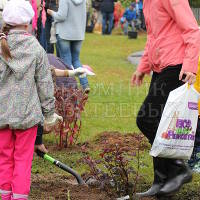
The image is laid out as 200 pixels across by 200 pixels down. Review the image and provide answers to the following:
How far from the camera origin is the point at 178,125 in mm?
5188

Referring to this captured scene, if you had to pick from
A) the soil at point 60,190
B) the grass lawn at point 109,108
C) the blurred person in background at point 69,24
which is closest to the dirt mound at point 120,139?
the grass lawn at point 109,108

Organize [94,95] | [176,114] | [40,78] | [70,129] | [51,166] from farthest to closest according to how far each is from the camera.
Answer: [94,95] → [70,129] → [51,166] → [176,114] → [40,78]

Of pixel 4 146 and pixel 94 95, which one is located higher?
pixel 4 146

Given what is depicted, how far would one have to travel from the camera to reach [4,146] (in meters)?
4.88

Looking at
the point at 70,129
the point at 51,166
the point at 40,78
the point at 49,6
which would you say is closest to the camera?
the point at 40,78

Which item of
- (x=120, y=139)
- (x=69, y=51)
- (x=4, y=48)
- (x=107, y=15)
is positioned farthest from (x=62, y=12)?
(x=107, y=15)

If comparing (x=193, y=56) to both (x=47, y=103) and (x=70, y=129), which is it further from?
(x=70, y=129)

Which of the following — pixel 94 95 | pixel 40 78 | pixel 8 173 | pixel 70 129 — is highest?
pixel 40 78

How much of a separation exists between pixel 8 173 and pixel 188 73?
156 centimetres

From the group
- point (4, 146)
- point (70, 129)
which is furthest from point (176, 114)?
point (70, 129)

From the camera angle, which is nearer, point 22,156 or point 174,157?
point 22,156

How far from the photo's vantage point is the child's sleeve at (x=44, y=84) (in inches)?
189

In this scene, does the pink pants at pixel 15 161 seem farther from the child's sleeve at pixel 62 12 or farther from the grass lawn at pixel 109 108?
the child's sleeve at pixel 62 12

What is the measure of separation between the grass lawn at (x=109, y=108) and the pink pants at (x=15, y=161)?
4.40ft
